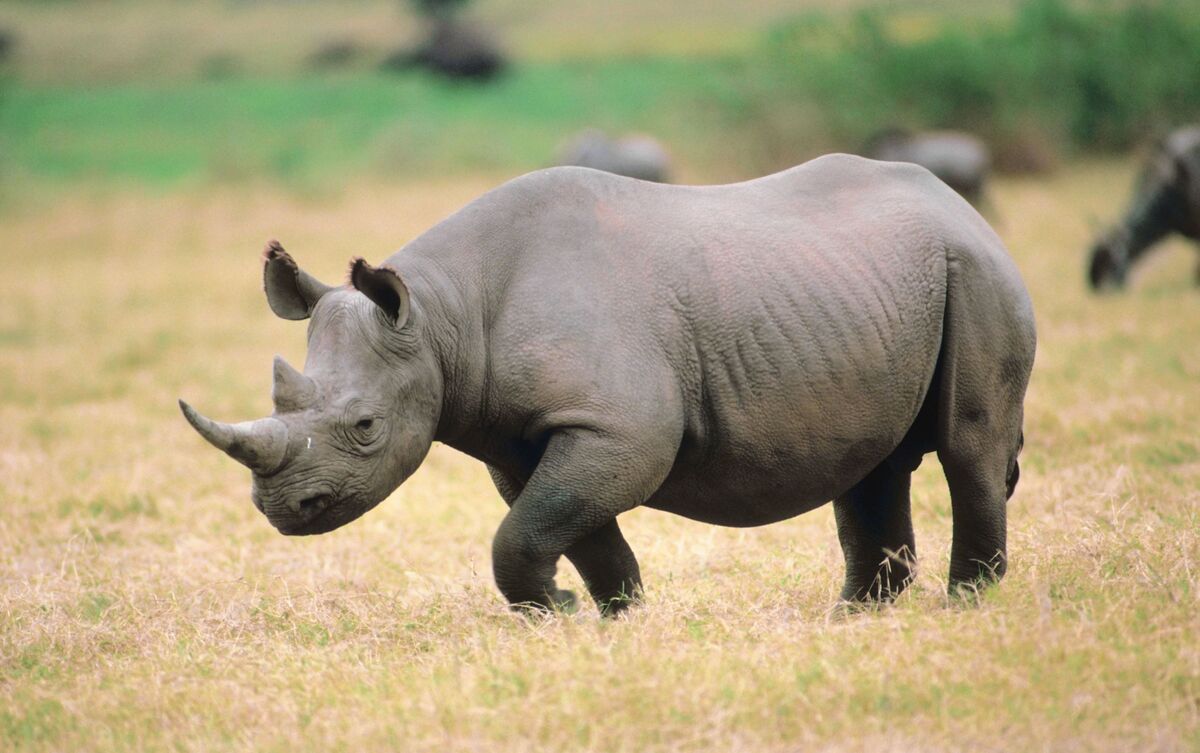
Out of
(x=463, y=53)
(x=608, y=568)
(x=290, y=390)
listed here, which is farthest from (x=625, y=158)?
(x=463, y=53)

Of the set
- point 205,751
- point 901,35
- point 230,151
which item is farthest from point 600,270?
point 901,35

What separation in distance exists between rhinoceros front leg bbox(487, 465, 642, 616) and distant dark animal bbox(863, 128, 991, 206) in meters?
15.7

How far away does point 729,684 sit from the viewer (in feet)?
13.8

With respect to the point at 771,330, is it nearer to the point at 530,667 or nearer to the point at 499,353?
the point at 499,353

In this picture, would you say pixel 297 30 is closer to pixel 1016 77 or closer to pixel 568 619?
pixel 1016 77

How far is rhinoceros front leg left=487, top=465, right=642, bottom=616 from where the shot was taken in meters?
5.25

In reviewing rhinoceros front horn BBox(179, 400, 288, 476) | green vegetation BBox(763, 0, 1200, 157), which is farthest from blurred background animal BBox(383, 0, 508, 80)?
rhinoceros front horn BBox(179, 400, 288, 476)

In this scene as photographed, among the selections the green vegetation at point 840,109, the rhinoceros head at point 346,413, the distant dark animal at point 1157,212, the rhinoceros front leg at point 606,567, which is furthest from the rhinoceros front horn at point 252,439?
the green vegetation at point 840,109

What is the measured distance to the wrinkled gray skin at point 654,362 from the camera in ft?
15.5

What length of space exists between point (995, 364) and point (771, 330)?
851 millimetres

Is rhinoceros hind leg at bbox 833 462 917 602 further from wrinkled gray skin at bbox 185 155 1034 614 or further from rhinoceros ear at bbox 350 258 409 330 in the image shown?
rhinoceros ear at bbox 350 258 409 330

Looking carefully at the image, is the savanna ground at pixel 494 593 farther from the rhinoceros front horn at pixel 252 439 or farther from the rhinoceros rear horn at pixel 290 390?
the rhinoceros rear horn at pixel 290 390

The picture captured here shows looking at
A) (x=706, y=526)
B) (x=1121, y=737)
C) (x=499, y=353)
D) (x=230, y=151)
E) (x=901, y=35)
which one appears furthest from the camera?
(x=901, y=35)

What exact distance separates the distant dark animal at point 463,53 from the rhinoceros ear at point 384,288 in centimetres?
3659
